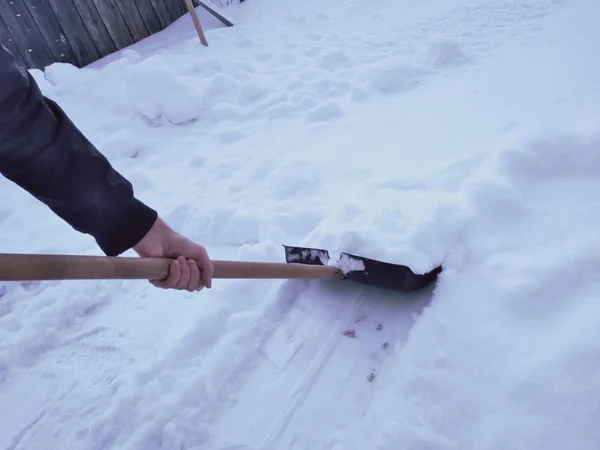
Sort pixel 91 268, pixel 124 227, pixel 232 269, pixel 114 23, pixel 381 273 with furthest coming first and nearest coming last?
pixel 114 23 < pixel 381 273 < pixel 232 269 < pixel 124 227 < pixel 91 268

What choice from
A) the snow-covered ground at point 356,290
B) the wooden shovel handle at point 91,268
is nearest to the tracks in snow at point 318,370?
the snow-covered ground at point 356,290

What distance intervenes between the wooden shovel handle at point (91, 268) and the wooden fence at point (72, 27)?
4572 mm

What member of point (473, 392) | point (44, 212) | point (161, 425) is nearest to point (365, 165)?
point (473, 392)

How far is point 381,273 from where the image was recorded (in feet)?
5.65

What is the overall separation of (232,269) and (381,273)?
25.3 inches

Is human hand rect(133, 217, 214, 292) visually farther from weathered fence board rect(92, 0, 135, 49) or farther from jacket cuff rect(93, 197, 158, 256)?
weathered fence board rect(92, 0, 135, 49)

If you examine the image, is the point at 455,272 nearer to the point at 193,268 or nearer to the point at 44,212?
the point at 193,268

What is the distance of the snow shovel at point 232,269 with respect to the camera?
85cm

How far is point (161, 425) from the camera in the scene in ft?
4.86

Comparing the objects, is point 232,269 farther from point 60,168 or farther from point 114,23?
point 114,23

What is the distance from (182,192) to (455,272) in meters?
1.80

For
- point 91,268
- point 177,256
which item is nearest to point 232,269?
point 177,256

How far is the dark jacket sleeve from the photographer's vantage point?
3.00ft

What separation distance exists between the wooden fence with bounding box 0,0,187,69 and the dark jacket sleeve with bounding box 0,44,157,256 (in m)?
4.52
